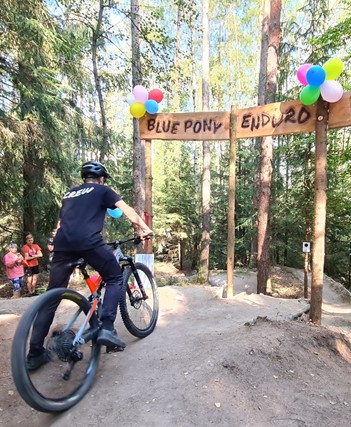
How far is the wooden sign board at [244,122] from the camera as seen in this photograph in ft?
18.1

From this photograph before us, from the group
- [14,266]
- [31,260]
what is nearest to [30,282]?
[31,260]

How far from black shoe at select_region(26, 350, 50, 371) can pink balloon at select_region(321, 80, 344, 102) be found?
4827mm

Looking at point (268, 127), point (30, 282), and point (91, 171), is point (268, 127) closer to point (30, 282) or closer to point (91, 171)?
point (91, 171)

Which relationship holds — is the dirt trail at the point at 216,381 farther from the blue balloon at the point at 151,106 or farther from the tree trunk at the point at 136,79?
the tree trunk at the point at 136,79

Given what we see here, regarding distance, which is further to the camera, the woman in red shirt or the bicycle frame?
the woman in red shirt

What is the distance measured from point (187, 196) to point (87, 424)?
18425 millimetres

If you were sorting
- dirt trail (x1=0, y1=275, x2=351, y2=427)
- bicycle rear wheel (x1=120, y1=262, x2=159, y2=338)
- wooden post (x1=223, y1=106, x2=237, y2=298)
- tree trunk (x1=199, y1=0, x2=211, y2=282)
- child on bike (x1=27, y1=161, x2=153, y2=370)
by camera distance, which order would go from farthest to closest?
tree trunk (x1=199, y1=0, x2=211, y2=282) → wooden post (x1=223, y1=106, x2=237, y2=298) → bicycle rear wheel (x1=120, y1=262, x2=159, y2=338) → child on bike (x1=27, y1=161, x2=153, y2=370) → dirt trail (x1=0, y1=275, x2=351, y2=427)

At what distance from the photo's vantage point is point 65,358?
274 centimetres

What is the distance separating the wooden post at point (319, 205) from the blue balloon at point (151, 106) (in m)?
2.96

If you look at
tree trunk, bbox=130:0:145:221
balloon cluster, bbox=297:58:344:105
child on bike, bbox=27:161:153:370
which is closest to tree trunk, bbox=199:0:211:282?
tree trunk, bbox=130:0:145:221

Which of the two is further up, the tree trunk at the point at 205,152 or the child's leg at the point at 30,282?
the tree trunk at the point at 205,152

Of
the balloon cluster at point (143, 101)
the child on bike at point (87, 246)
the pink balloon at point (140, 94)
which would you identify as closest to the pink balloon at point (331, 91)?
the balloon cluster at point (143, 101)

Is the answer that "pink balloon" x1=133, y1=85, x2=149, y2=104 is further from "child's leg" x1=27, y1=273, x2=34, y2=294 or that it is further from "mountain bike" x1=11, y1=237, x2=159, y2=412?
"child's leg" x1=27, y1=273, x2=34, y2=294

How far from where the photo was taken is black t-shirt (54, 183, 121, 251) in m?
2.94
